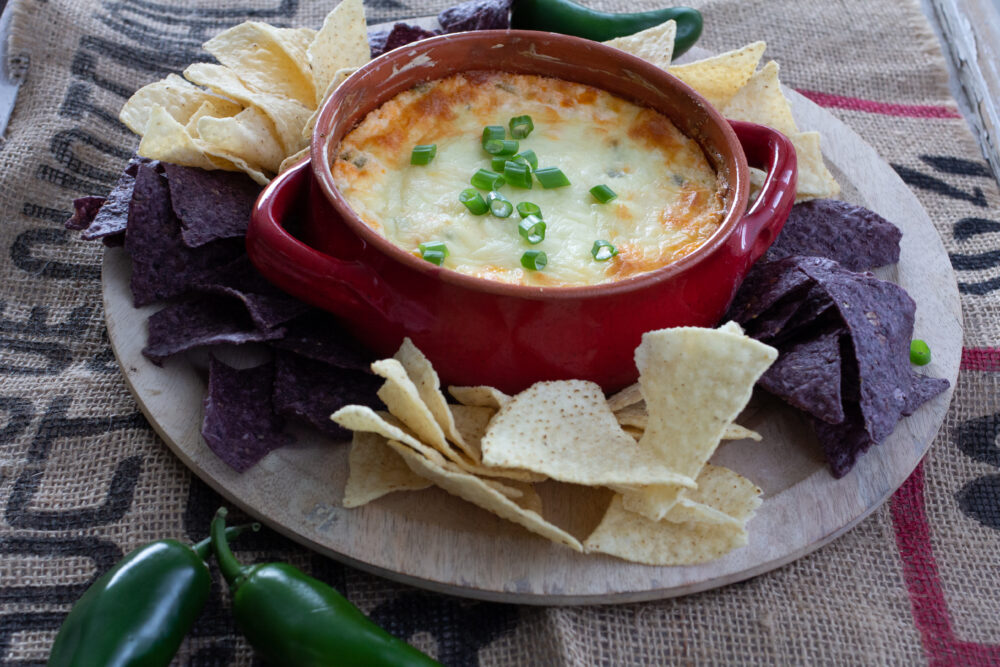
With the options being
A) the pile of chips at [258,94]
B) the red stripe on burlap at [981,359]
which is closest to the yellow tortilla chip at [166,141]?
the pile of chips at [258,94]

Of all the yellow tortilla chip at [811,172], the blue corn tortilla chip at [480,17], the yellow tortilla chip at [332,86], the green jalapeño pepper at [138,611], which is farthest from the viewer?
the blue corn tortilla chip at [480,17]

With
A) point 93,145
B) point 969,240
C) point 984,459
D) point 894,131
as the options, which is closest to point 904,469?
point 984,459

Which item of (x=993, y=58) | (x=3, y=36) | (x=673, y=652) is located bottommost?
(x=673, y=652)

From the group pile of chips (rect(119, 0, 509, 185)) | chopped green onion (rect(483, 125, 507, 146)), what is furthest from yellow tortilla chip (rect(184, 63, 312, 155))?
chopped green onion (rect(483, 125, 507, 146))

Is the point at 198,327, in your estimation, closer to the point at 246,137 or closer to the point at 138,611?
the point at 246,137

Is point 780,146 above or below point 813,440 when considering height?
above

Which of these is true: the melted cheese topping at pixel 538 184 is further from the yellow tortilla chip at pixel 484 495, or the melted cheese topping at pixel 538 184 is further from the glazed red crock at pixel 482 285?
the yellow tortilla chip at pixel 484 495

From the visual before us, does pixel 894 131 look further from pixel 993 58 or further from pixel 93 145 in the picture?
pixel 93 145
